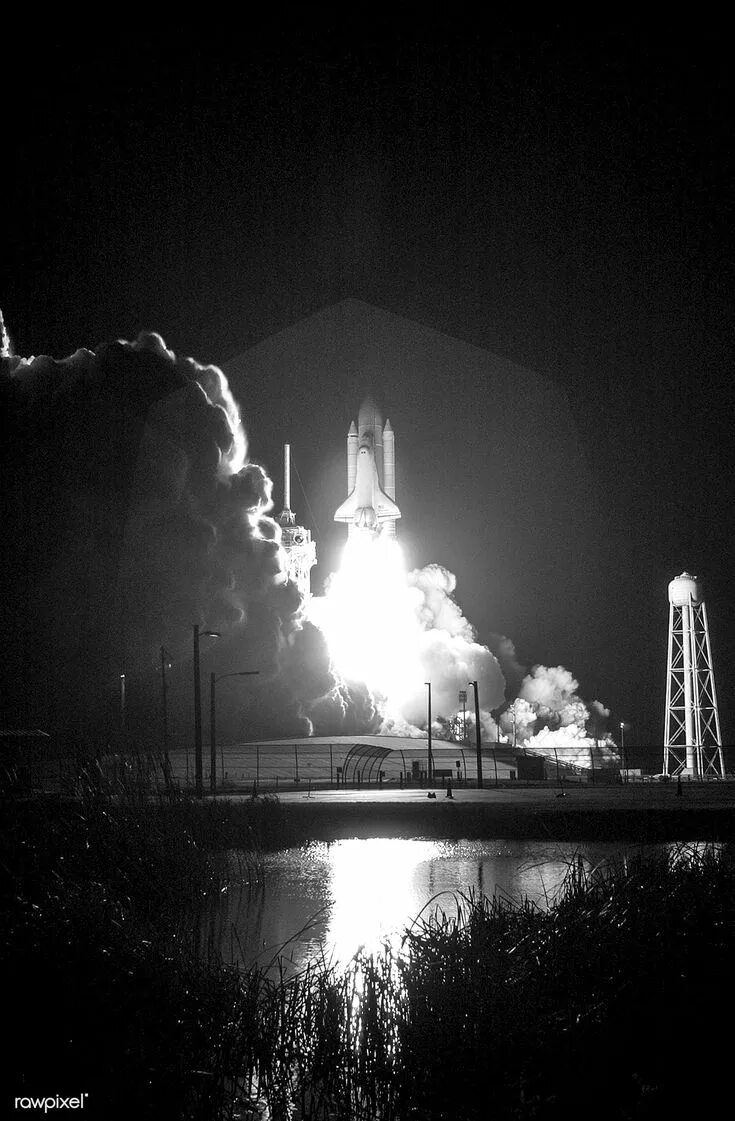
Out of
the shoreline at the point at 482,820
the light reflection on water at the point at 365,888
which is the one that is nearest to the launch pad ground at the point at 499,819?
the shoreline at the point at 482,820

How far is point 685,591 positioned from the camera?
73500 mm

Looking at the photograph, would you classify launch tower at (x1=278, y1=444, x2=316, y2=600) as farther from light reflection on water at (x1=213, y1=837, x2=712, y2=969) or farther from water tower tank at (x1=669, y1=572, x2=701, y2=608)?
light reflection on water at (x1=213, y1=837, x2=712, y2=969)

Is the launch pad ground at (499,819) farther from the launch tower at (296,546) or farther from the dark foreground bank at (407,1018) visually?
the launch tower at (296,546)

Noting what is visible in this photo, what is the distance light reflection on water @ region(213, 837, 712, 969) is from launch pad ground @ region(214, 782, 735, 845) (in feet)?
4.24

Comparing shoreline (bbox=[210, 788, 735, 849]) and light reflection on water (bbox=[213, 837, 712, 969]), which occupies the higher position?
shoreline (bbox=[210, 788, 735, 849])

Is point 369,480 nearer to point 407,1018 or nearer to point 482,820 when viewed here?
point 482,820

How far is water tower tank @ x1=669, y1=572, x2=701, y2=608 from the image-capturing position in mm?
73375

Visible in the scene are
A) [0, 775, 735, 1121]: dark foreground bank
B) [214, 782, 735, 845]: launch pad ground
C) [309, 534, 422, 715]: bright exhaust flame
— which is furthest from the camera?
[309, 534, 422, 715]: bright exhaust flame

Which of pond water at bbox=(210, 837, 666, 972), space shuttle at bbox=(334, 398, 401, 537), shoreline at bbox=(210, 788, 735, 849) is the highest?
space shuttle at bbox=(334, 398, 401, 537)

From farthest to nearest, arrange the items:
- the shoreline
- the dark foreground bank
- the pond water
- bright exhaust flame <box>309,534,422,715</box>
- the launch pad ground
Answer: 1. bright exhaust flame <box>309,534,422,715</box>
2. the launch pad ground
3. the shoreline
4. the pond water
5. the dark foreground bank

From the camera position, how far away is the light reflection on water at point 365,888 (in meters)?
17.1

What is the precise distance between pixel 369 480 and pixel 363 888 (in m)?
77.3

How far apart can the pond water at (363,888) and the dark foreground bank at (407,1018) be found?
1576 mm

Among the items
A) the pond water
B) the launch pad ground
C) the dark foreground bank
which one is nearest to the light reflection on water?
the pond water
